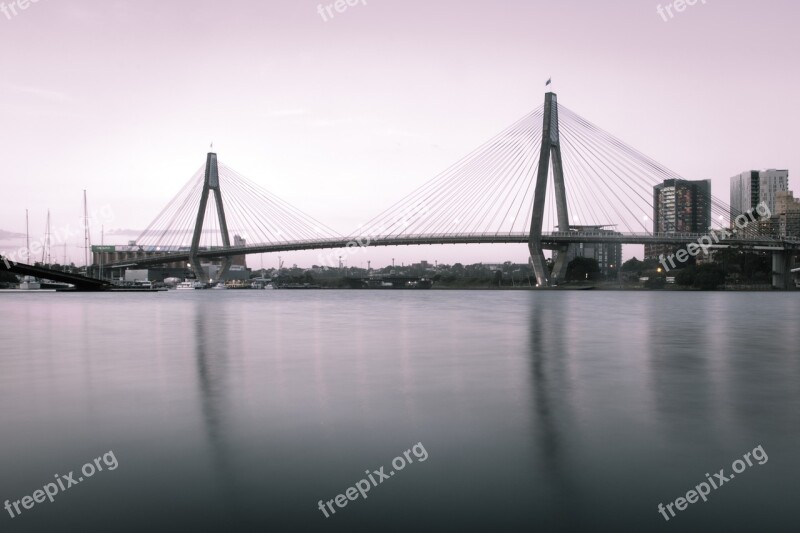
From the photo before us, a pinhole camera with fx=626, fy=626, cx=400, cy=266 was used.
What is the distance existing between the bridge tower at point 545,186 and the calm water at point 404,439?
63.4m

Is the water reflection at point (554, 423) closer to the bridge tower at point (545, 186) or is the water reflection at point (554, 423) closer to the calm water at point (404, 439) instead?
the calm water at point (404, 439)

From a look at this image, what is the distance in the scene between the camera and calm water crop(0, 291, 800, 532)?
5273 millimetres

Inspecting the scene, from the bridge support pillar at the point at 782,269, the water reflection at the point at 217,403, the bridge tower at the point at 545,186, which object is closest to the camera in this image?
the water reflection at the point at 217,403

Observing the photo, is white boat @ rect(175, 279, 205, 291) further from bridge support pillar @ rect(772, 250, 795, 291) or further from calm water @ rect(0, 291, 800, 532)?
calm water @ rect(0, 291, 800, 532)

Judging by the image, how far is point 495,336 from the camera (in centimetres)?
→ 2391

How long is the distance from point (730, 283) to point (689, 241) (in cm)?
6495

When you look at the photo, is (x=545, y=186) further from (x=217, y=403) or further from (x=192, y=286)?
(x=192, y=286)

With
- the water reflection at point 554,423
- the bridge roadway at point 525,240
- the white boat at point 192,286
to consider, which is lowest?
the white boat at point 192,286

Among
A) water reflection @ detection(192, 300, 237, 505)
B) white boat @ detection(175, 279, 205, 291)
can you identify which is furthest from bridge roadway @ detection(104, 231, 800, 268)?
water reflection @ detection(192, 300, 237, 505)

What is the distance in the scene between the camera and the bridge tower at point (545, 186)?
79.3 metres

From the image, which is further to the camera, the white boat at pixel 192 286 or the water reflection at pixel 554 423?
the white boat at pixel 192 286

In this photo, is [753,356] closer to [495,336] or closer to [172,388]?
[495,336]

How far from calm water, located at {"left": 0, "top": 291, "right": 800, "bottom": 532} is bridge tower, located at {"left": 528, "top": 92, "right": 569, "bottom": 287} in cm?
6341

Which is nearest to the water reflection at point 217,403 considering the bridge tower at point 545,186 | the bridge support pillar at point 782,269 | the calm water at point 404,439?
the calm water at point 404,439
